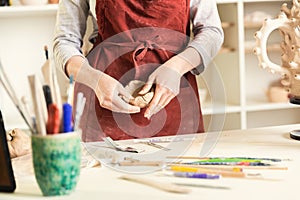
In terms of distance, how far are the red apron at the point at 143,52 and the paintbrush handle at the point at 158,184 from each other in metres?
0.62

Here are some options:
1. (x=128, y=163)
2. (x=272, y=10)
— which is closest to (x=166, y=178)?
(x=128, y=163)

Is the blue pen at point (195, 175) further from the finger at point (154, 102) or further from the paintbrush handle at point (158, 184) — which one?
the finger at point (154, 102)

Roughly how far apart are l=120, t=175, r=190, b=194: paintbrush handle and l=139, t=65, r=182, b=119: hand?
0.44 meters

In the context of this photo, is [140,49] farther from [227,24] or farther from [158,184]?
[227,24]

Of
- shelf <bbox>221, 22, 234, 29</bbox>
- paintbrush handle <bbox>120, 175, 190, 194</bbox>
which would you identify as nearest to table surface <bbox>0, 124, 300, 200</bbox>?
paintbrush handle <bbox>120, 175, 190, 194</bbox>

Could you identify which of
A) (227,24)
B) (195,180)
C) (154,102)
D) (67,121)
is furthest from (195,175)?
(227,24)

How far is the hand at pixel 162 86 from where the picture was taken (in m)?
1.51

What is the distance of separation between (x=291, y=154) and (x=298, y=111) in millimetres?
2379

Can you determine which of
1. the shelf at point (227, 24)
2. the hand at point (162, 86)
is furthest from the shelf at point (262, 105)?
the hand at point (162, 86)

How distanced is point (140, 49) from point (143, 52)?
2cm

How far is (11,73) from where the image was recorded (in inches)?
119

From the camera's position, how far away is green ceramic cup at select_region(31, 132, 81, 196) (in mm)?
966

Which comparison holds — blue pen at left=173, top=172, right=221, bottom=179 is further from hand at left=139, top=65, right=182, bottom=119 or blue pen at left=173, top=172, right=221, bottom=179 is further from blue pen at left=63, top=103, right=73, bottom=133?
hand at left=139, top=65, right=182, bottom=119

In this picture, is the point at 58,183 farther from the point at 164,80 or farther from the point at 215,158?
the point at 164,80
